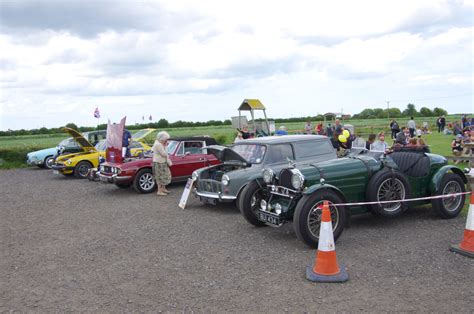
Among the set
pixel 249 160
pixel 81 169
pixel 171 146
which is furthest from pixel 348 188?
pixel 81 169

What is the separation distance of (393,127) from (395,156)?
19836 millimetres

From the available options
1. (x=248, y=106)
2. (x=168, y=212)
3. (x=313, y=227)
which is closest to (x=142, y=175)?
(x=168, y=212)

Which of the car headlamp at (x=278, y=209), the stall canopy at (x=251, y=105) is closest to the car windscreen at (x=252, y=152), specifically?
the car headlamp at (x=278, y=209)

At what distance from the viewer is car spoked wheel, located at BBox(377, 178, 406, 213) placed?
6523mm

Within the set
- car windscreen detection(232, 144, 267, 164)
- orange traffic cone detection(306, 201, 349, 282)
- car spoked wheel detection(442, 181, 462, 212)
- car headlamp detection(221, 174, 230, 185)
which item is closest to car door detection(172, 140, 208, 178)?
car windscreen detection(232, 144, 267, 164)

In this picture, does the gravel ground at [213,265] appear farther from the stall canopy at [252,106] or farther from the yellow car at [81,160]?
the stall canopy at [252,106]

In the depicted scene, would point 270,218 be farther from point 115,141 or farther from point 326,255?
point 115,141

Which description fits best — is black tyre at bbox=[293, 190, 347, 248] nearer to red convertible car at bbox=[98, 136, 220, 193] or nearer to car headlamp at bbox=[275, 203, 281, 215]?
car headlamp at bbox=[275, 203, 281, 215]

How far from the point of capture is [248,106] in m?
20.3

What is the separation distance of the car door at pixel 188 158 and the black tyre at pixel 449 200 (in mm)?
6873

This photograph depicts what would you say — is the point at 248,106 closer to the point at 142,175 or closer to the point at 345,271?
the point at 142,175

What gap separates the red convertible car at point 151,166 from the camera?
11352 millimetres

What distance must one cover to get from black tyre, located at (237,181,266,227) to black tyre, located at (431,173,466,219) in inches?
121

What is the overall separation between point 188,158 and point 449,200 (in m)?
7.15
